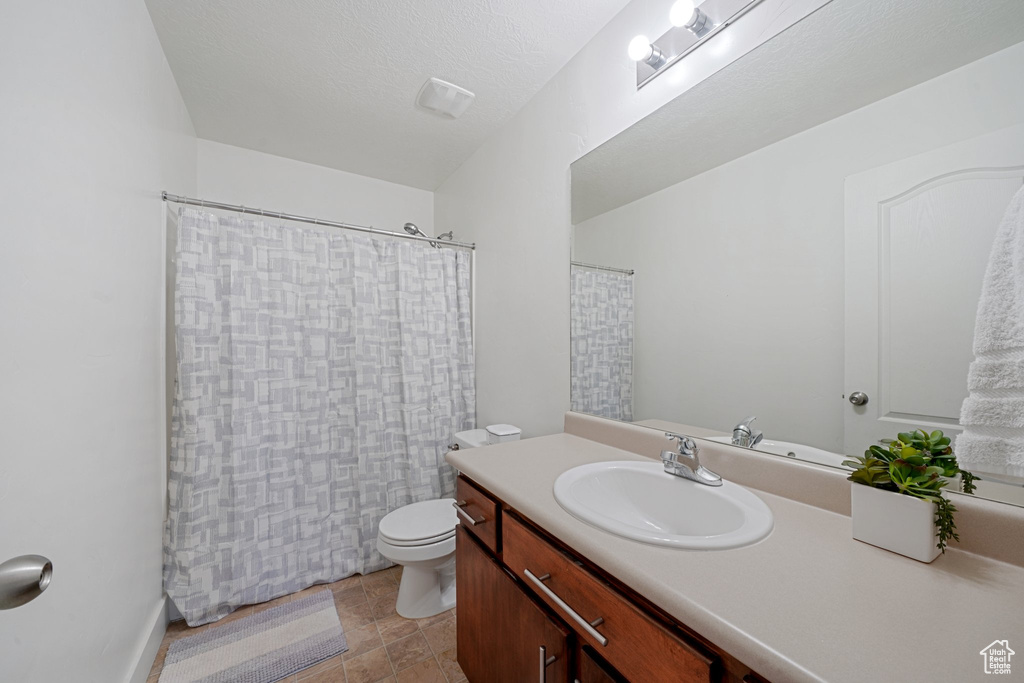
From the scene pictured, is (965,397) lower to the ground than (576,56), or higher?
lower

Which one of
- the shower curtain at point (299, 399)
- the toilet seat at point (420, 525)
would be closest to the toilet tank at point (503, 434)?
the toilet seat at point (420, 525)

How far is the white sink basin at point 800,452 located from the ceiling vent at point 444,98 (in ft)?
6.16

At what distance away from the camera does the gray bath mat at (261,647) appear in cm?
139

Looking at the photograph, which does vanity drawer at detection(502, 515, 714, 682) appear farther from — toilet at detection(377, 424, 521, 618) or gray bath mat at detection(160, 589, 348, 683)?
gray bath mat at detection(160, 589, 348, 683)

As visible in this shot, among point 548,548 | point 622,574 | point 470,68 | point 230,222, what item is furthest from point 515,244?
point 622,574

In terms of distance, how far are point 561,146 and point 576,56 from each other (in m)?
0.34

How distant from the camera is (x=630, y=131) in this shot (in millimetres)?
1311

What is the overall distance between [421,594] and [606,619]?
1380 millimetres

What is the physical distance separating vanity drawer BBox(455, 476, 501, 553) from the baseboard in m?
1.22

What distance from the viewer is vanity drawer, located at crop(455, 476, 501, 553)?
1032 mm

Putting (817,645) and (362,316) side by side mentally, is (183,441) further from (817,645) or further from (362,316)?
(817,645)

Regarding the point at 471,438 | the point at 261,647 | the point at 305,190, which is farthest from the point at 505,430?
the point at 305,190

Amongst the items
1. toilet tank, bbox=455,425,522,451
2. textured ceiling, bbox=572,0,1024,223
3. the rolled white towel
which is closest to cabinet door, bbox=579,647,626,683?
the rolled white towel

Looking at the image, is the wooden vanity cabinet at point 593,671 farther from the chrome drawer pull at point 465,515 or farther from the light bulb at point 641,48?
the light bulb at point 641,48
